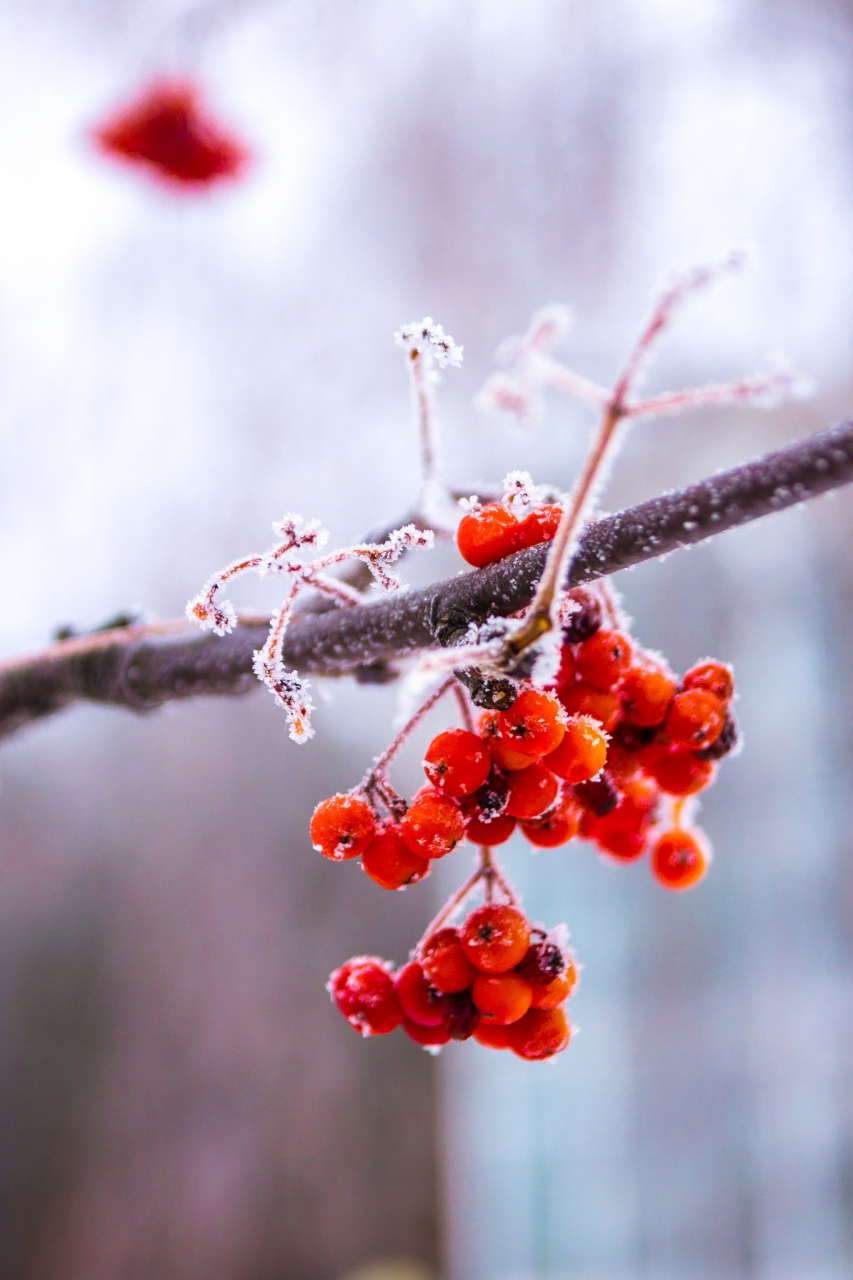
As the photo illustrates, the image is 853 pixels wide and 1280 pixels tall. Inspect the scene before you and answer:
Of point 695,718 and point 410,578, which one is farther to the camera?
point 410,578

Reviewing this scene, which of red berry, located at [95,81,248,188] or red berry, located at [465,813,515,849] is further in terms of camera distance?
red berry, located at [95,81,248,188]

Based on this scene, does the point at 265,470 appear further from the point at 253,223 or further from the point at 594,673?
the point at 594,673

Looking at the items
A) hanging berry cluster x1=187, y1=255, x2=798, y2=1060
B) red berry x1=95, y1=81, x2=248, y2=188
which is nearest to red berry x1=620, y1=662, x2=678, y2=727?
hanging berry cluster x1=187, y1=255, x2=798, y2=1060

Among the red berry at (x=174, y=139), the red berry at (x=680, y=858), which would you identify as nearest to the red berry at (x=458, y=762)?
the red berry at (x=680, y=858)

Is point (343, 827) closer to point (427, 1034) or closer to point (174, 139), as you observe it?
point (427, 1034)

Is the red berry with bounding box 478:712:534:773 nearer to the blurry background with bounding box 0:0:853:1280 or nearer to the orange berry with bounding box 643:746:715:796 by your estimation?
the orange berry with bounding box 643:746:715:796

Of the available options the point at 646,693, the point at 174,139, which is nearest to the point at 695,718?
the point at 646,693

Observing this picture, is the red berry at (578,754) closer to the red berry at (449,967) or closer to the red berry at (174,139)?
Answer: the red berry at (449,967)

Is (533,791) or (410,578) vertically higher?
(410,578)
